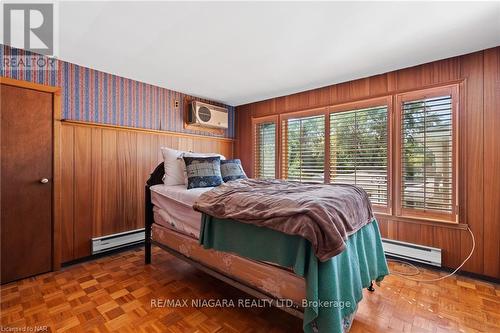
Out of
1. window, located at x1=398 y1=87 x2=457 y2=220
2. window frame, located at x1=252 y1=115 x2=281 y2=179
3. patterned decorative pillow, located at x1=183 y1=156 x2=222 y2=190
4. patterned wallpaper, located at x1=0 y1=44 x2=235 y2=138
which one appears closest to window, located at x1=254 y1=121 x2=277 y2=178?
window frame, located at x1=252 y1=115 x2=281 y2=179

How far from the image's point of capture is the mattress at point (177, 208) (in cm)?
212

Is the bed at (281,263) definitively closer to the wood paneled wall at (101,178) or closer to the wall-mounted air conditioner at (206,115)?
the wood paneled wall at (101,178)

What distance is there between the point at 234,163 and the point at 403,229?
7.21 ft

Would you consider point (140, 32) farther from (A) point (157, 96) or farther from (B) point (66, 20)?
(A) point (157, 96)

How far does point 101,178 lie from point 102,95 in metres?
1.02

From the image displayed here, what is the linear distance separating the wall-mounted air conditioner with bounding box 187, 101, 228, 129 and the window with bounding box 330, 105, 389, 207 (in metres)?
1.86

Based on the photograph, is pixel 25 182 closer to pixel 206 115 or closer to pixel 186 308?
pixel 186 308

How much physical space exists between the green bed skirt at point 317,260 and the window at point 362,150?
3.90ft

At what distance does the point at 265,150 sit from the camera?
425cm

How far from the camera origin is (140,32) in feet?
6.70

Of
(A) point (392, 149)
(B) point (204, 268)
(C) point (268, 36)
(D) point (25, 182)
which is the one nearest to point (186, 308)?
(B) point (204, 268)

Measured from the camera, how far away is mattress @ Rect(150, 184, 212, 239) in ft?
6.95

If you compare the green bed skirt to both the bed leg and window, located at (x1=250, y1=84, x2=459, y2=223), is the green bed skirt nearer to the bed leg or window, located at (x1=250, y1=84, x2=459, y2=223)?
the bed leg

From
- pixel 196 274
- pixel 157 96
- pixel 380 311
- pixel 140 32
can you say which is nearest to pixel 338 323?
pixel 380 311
